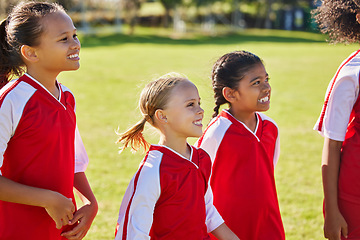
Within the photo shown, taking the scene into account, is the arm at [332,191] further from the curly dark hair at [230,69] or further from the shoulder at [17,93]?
the shoulder at [17,93]

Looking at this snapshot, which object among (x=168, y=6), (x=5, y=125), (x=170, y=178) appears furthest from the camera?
(x=168, y=6)

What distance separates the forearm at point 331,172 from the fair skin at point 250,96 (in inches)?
16.5

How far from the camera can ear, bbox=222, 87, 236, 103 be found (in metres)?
2.68

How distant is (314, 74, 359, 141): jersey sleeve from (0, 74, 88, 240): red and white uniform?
126 centimetres

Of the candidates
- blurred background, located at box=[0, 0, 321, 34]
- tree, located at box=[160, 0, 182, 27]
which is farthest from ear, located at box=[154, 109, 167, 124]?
tree, located at box=[160, 0, 182, 27]

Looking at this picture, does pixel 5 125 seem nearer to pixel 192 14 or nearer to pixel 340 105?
pixel 340 105

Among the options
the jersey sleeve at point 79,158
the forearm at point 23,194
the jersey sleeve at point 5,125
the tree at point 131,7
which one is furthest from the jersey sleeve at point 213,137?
the tree at point 131,7

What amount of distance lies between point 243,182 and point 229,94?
1.68 ft

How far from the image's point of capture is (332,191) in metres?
2.33

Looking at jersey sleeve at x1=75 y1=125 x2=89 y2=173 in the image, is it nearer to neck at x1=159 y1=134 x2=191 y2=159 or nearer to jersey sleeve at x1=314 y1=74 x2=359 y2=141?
neck at x1=159 y1=134 x2=191 y2=159

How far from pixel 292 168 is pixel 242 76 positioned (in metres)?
3.44

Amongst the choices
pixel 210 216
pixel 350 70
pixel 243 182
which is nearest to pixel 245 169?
pixel 243 182

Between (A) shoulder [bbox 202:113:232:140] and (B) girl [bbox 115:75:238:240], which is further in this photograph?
(A) shoulder [bbox 202:113:232:140]

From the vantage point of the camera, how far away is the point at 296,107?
9617 mm
